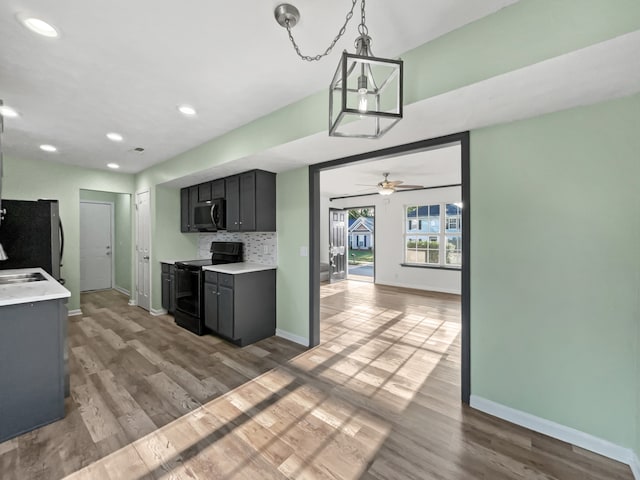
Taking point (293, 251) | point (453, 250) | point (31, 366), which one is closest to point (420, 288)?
point (453, 250)

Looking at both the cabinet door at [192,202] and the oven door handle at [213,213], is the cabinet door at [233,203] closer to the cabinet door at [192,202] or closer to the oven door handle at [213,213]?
the oven door handle at [213,213]

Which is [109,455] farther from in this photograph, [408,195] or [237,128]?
[408,195]

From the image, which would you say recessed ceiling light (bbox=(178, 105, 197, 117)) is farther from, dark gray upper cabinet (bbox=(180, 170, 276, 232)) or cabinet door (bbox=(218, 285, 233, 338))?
cabinet door (bbox=(218, 285, 233, 338))

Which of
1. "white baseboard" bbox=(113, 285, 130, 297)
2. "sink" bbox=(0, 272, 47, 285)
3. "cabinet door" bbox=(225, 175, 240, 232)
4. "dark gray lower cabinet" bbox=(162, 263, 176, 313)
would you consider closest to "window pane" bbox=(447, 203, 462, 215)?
"cabinet door" bbox=(225, 175, 240, 232)

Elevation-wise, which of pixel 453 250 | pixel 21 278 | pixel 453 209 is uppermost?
pixel 453 209

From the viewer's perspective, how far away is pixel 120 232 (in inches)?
261

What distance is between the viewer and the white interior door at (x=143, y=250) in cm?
479

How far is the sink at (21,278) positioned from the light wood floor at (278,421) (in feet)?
3.12

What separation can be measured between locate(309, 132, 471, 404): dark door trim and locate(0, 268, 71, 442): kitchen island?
7.25 feet

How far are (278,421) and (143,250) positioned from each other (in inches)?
169

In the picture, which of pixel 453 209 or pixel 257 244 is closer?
pixel 257 244

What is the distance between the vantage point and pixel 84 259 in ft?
21.1

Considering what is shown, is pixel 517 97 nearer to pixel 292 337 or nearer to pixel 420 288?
pixel 292 337

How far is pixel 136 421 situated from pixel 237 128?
275cm
